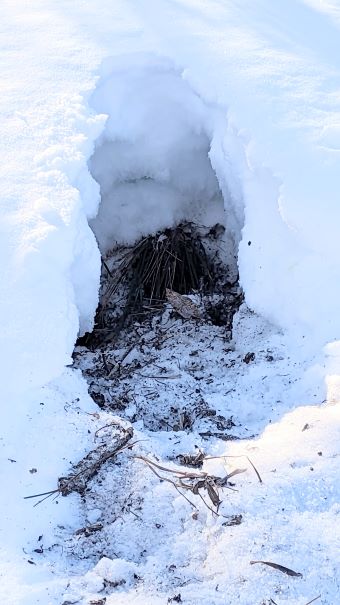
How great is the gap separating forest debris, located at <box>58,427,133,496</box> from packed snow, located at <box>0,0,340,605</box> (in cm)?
2

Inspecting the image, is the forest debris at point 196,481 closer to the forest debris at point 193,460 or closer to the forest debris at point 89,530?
the forest debris at point 193,460

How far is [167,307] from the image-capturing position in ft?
9.90

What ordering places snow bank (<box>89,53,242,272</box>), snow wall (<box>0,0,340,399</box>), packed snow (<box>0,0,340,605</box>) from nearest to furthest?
packed snow (<box>0,0,340,605</box>), snow wall (<box>0,0,340,399</box>), snow bank (<box>89,53,242,272</box>)

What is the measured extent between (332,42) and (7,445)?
2.41m

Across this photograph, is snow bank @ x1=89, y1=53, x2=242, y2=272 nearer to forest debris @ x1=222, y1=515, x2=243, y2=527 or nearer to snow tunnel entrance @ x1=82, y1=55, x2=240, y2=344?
snow tunnel entrance @ x1=82, y1=55, x2=240, y2=344

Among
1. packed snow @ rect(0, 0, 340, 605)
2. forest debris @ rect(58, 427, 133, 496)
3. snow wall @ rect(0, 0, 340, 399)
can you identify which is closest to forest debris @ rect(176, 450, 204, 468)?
packed snow @ rect(0, 0, 340, 605)

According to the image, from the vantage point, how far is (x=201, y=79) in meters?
2.83

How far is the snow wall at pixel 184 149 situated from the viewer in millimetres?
2193

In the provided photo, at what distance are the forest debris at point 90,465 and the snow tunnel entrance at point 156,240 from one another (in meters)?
0.37

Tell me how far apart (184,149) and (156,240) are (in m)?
0.47

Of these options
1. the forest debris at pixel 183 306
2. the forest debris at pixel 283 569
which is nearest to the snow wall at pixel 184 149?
the forest debris at pixel 183 306

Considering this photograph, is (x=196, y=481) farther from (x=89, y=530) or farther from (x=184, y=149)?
(x=184, y=149)

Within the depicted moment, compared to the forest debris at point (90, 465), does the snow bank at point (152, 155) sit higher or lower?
higher

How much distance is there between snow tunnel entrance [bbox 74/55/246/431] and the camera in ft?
8.60
